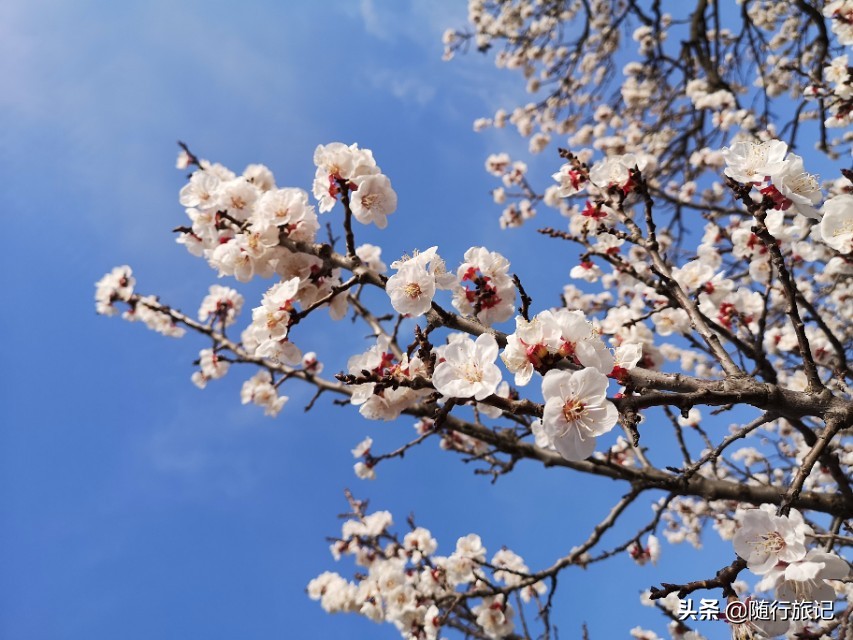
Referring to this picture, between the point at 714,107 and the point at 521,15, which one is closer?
the point at 714,107

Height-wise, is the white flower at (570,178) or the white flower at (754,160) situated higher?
the white flower at (570,178)

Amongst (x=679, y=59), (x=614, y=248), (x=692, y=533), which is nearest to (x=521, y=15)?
(x=679, y=59)

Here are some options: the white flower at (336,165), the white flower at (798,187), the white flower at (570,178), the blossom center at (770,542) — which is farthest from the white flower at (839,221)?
the white flower at (336,165)

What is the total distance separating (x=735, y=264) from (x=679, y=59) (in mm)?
3895

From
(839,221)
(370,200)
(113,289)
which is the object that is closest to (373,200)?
(370,200)

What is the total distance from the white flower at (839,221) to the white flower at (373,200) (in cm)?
185

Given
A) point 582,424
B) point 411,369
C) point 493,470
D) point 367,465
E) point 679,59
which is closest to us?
point 582,424

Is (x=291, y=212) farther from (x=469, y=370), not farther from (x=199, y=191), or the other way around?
(x=469, y=370)

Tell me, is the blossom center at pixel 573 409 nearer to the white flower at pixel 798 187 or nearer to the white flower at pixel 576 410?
the white flower at pixel 576 410

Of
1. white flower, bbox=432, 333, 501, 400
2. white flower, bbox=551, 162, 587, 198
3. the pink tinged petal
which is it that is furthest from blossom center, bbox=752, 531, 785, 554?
white flower, bbox=551, 162, 587, 198

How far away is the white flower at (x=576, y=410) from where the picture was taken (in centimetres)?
139

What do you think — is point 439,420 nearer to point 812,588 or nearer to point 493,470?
point 812,588

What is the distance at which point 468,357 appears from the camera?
1608 millimetres

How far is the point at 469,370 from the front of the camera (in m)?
1.58
